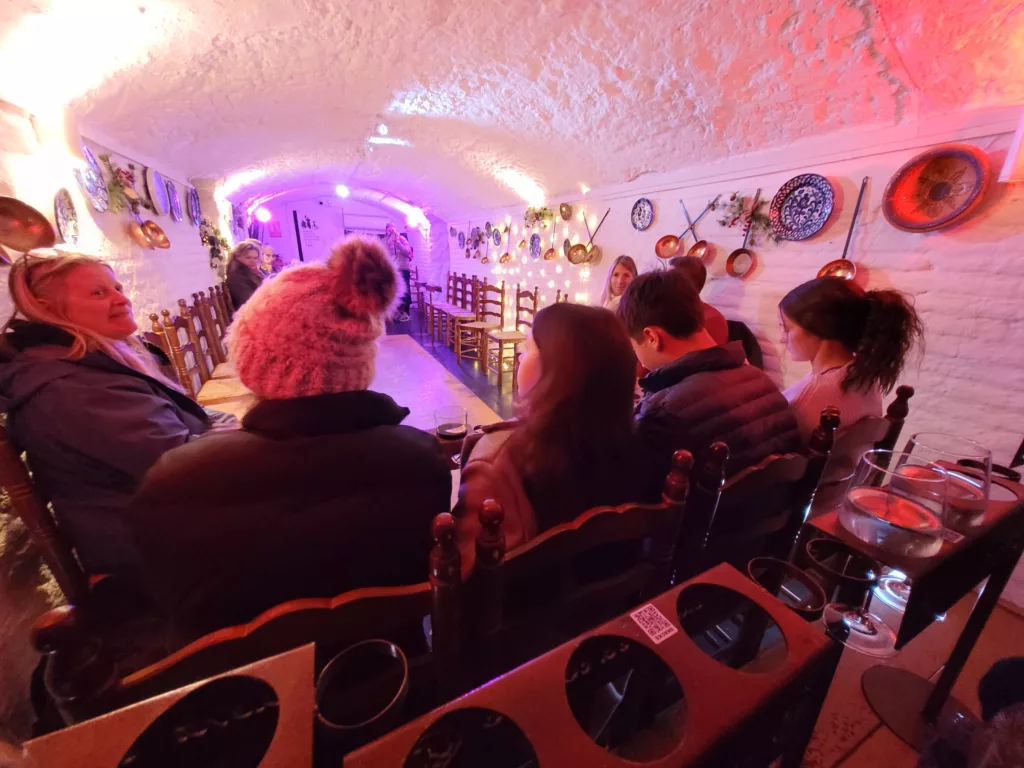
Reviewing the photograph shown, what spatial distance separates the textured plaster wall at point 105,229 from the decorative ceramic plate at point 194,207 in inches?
4.3

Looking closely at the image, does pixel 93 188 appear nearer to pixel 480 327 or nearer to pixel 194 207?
pixel 194 207

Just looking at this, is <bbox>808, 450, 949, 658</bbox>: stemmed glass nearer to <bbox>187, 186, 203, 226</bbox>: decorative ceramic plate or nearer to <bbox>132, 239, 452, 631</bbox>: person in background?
<bbox>132, 239, 452, 631</bbox>: person in background

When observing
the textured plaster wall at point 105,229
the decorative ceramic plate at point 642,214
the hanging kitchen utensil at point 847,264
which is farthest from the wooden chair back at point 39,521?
the decorative ceramic plate at point 642,214

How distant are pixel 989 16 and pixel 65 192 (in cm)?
416

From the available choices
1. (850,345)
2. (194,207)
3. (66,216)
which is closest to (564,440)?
(850,345)

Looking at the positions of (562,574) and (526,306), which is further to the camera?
(526,306)

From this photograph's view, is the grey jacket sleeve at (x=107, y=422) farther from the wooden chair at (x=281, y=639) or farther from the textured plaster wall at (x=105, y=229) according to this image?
the textured plaster wall at (x=105, y=229)

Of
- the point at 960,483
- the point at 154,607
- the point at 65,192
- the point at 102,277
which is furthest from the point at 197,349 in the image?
the point at 960,483

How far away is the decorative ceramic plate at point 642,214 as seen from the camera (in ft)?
11.6

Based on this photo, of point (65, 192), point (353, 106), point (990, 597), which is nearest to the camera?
point (990, 597)

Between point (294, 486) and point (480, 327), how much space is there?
4.22 metres

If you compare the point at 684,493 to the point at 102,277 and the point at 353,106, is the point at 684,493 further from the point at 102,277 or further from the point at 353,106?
the point at 353,106

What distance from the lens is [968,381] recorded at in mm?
1904

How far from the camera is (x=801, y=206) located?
2473 mm
